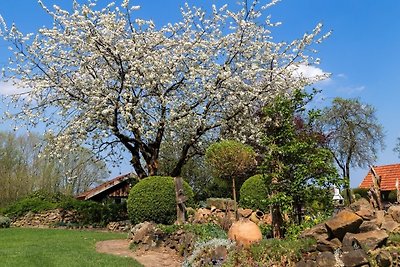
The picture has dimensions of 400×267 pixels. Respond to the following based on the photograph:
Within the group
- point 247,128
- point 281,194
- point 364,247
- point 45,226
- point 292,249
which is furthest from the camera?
point 45,226

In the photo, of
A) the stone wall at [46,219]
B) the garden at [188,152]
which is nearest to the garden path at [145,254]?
the garden at [188,152]

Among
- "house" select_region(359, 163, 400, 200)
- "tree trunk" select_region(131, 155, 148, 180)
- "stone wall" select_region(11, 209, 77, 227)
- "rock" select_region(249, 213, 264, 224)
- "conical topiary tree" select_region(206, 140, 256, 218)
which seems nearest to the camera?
"rock" select_region(249, 213, 264, 224)

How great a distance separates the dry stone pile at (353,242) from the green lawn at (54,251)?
12.5 ft

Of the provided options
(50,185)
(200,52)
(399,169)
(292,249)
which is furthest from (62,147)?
(399,169)

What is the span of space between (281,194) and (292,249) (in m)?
1.79

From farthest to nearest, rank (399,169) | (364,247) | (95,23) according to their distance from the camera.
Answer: (399,169) < (95,23) < (364,247)

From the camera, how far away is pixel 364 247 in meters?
6.02

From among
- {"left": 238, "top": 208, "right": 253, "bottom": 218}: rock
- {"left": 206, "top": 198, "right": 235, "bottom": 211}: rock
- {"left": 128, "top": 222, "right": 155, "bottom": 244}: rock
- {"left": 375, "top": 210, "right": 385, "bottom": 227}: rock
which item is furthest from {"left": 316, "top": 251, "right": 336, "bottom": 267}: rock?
{"left": 206, "top": 198, "right": 235, "bottom": 211}: rock

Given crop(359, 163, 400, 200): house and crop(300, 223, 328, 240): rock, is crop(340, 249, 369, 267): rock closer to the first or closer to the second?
crop(300, 223, 328, 240): rock

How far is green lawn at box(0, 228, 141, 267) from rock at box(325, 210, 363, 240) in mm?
4011

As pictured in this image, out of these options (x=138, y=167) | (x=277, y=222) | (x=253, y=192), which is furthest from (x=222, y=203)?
(x=138, y=167)

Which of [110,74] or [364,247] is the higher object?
[110,74]

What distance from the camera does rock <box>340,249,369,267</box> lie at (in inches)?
228

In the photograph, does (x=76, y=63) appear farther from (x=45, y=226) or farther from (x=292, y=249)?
(x=292, y=249)
